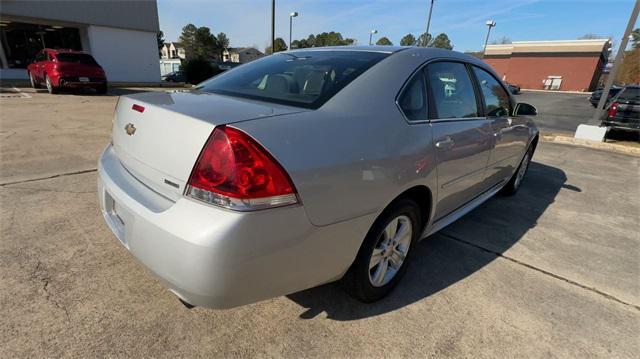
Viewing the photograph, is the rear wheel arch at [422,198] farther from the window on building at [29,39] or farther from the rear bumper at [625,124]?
the window on building at [29,39]

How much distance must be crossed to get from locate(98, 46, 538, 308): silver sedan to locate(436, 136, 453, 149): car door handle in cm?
2

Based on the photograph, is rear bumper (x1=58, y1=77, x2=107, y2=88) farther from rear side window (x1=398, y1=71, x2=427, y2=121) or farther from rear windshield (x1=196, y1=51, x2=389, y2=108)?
rear side window (x1=398, y1=71, x2=427, y2=121)

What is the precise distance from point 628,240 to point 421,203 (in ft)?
8.85

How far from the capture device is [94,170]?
14.5ft

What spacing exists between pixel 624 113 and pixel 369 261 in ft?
39.0

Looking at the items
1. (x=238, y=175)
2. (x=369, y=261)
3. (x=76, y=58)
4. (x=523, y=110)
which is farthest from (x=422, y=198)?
(x=76, y=58)

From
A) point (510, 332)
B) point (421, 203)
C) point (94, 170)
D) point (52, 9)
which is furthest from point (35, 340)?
point (52, 9)

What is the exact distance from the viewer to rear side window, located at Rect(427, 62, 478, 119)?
2.52 metres

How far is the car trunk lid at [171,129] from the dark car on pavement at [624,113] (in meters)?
12.2

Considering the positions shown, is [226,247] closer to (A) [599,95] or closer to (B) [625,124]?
(B) [625,124]

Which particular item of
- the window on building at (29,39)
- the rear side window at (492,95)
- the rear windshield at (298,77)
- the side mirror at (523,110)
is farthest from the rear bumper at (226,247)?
the window on building at (29,39)

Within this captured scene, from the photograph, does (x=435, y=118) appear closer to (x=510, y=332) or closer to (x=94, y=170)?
(x=510, y=332)

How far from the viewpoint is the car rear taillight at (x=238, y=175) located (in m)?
1.46

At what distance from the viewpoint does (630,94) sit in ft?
35.3
